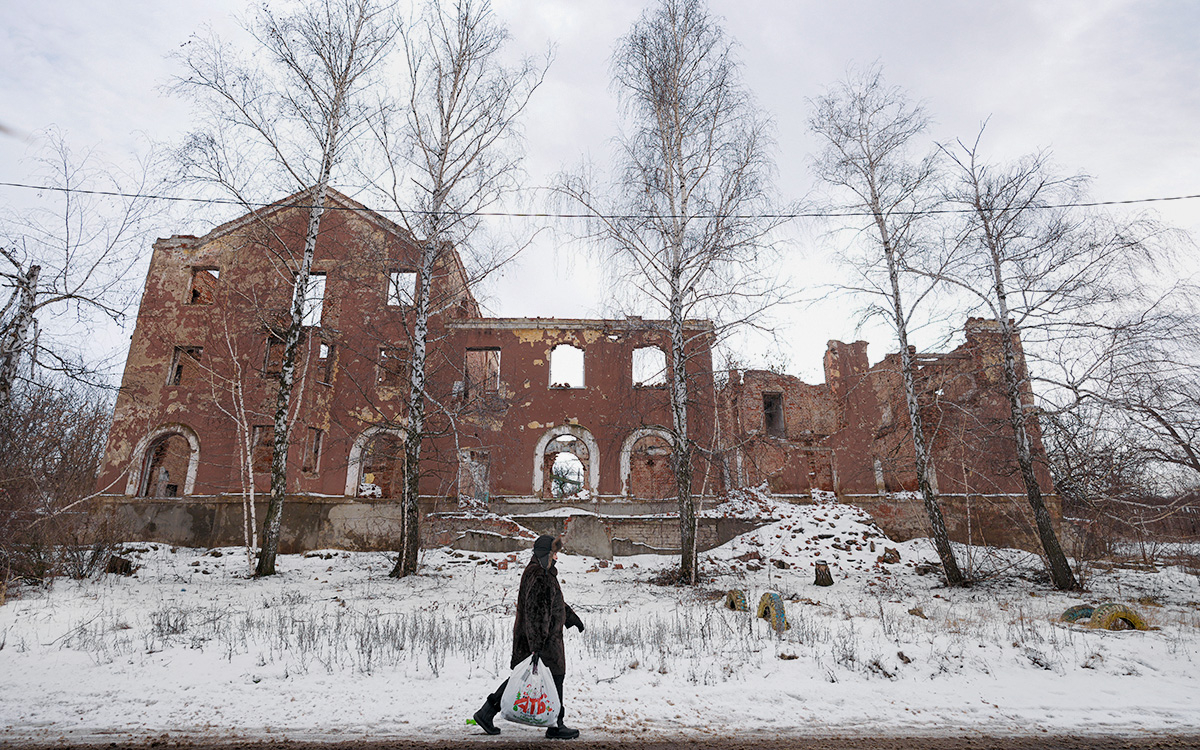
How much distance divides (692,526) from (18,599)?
11.9 m

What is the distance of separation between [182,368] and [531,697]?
21705 mm

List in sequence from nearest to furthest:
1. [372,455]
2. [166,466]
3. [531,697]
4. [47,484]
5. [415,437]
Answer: [531,697], [47,484], [415,437], [372,455], [166,466]

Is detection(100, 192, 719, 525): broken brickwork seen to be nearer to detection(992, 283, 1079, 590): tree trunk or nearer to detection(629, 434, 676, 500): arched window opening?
detection(629, 434, 676, 500): arched window opening

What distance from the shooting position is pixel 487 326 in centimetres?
2138

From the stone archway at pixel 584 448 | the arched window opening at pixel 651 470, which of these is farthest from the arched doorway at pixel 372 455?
the arched window opening at pixel 651 470

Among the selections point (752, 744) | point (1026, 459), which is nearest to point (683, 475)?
point (1026, 459)

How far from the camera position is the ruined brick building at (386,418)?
15.9 metres

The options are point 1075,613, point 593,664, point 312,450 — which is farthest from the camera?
point 312,450

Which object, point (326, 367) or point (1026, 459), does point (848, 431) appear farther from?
point (326, 367)

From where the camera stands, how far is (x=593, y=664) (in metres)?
6.47

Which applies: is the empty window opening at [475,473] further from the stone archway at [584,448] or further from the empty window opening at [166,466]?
the empty window opening at [166,466]

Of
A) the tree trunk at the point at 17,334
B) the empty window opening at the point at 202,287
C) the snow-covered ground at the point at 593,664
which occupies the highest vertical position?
the empty window opening at the point at 202,287

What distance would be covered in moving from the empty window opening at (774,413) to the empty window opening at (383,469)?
15440 mm

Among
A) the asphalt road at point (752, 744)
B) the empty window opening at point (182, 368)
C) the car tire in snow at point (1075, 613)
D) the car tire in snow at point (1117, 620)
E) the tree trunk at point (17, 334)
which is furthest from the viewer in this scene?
the empty window opening at point (182, 368)
